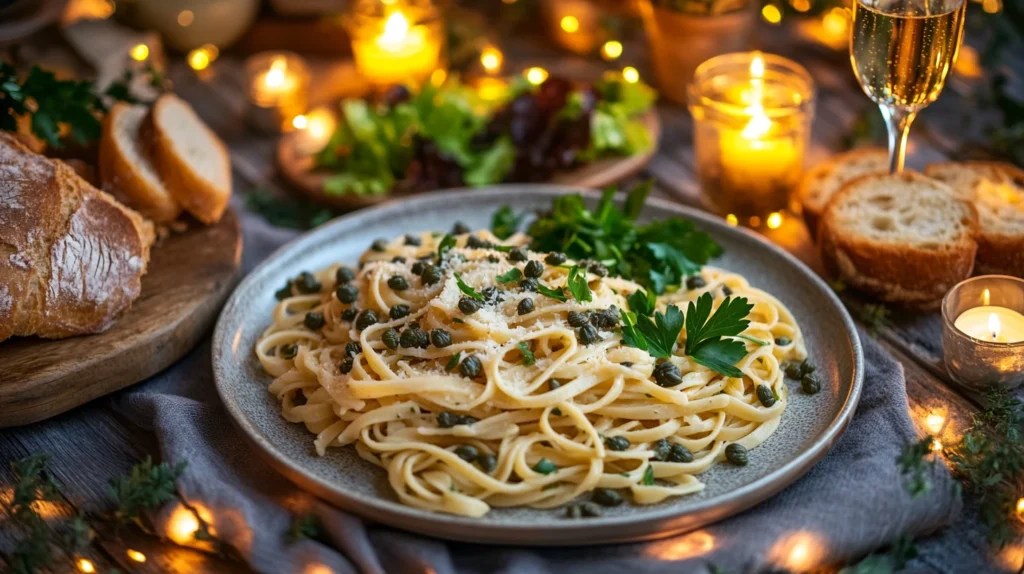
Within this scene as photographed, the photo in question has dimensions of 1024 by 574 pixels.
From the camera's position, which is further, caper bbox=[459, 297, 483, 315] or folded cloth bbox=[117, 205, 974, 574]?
caper bbox=[459, 297, 483, 315]

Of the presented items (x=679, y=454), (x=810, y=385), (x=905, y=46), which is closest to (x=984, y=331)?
(x=810, y=385)

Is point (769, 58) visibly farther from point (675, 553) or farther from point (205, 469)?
point (205, 469)

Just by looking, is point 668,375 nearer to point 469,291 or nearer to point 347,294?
point 469,291

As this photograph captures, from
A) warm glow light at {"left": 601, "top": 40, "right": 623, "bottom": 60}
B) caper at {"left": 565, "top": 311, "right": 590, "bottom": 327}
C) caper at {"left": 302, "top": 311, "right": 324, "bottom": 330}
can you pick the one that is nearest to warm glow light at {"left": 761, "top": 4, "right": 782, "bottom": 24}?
warm glow light at {"left": 601, "top": 40, "right": 623, "bottom": 60}

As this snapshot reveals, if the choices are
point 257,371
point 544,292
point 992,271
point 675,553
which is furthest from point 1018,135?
point 257,371

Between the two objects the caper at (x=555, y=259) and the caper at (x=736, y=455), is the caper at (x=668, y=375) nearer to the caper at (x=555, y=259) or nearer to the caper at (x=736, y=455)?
the caper at (x=736, y=455)

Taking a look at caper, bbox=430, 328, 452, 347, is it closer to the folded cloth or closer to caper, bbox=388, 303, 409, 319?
caper, bbox=388, 303, 409, 319

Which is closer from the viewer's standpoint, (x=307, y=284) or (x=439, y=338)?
(x=439, y=338)
